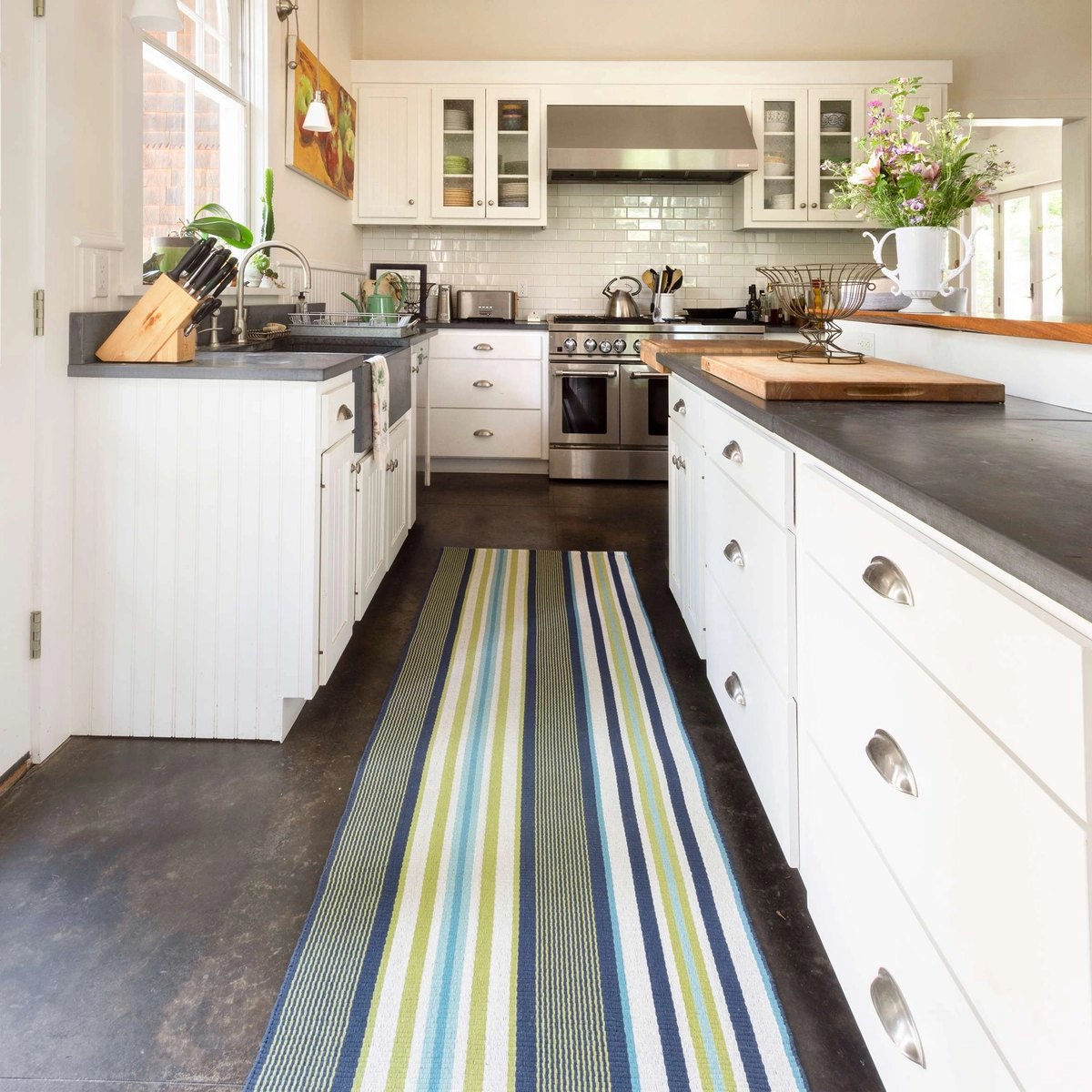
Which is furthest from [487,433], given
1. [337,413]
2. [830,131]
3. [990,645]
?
[990,645]

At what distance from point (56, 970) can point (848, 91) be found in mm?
5818

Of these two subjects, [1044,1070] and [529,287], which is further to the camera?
[529,287]

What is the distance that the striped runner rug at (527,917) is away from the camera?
4.06 feet

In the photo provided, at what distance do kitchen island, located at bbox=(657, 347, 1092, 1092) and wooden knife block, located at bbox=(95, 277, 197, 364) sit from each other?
4.47ft

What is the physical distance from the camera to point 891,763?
1011 millimetres

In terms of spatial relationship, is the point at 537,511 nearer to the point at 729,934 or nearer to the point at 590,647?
the point at 590,647

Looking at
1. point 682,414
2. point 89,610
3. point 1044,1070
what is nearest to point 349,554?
point 89,610

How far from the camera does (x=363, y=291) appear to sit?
493 cm

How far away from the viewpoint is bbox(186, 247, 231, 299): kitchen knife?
7.71 ft

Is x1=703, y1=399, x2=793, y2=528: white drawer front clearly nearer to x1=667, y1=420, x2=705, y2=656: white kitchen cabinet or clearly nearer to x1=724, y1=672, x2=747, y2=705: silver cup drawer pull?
x1=667, y1=420, x2=705, y2=656: white kitchen cabinet

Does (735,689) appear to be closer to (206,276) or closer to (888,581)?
(888,581)

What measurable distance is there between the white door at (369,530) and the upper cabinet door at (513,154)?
3050mm

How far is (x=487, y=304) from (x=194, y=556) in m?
3.99

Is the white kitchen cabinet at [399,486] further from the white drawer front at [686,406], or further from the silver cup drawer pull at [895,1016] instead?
the silver cup drawer pull at [895,1016]
